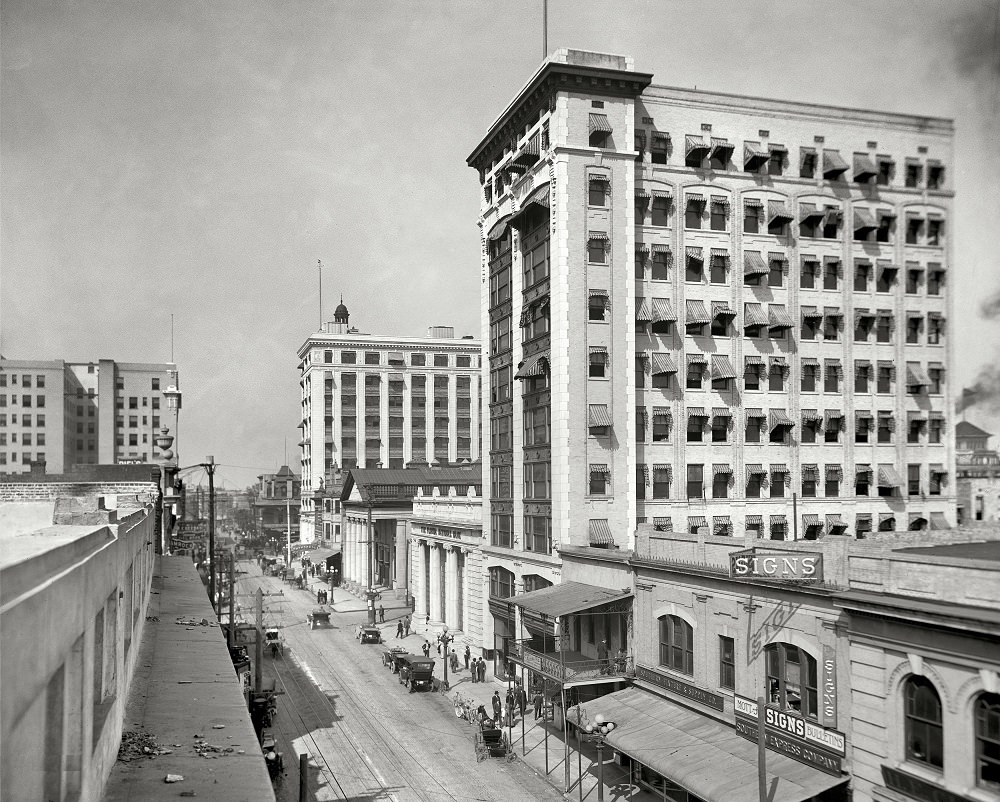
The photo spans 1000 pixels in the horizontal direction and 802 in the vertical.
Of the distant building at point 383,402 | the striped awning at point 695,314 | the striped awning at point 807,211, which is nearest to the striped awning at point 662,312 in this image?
the striped awning at point 695,314

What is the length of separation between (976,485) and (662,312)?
78.3 ft

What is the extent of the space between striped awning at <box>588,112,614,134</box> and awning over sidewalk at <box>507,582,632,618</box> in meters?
21.5

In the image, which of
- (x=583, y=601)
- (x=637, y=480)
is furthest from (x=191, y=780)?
(x=637, y=480)

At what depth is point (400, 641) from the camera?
5594 centimetres

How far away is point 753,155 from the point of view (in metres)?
42.6

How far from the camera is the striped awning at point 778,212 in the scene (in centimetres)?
4319

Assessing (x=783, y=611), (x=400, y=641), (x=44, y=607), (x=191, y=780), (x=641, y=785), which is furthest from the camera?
(x=400, y=641)

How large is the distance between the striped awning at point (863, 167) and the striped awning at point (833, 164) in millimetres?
694

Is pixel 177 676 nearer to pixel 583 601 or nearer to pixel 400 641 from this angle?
pixel 583 601

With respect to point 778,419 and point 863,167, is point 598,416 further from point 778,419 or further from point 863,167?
point 863,167

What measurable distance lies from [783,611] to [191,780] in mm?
16453


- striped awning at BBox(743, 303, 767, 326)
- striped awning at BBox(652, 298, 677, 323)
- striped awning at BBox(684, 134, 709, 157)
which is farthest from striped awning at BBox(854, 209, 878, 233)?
striped awning at BBox(652, 298, 677, 323)

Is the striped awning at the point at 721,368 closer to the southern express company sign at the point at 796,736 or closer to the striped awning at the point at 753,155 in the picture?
the striped awning at the point at 753,155

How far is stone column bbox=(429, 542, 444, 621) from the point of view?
60.6 meters
